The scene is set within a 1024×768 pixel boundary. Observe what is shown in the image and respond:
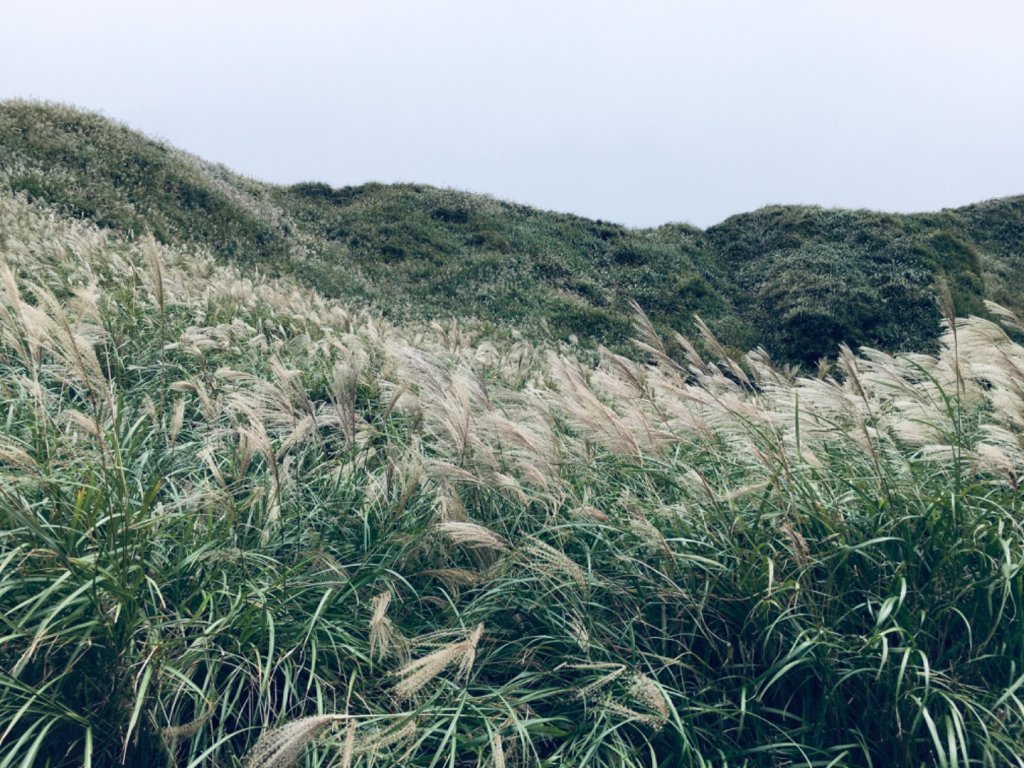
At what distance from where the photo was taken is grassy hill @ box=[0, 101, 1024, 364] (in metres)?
19.5

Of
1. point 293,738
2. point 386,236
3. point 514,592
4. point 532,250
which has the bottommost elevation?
point 514,592

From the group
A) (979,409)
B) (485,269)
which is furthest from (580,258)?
(979,409)

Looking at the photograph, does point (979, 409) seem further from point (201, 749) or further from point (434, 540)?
point (201, 749)

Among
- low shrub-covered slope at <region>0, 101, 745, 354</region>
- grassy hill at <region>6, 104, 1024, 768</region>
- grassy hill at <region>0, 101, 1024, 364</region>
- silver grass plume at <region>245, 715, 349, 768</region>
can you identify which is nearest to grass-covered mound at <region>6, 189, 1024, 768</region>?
grassy hill at <region>6, 104, 1024, 768</region>

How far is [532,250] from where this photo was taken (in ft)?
96.6

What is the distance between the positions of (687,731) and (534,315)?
791 inches

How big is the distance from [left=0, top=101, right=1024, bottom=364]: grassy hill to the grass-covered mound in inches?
589

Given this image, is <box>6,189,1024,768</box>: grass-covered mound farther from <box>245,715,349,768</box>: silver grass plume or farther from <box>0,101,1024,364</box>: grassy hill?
<box>0,101,1024,364</box>: grassy hill

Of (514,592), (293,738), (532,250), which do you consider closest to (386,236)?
(532,250)

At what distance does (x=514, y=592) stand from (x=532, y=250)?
27.3 meters

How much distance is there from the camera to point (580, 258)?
3030cm

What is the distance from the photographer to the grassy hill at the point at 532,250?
19531mm

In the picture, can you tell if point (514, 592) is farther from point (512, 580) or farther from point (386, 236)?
point (386, 236)

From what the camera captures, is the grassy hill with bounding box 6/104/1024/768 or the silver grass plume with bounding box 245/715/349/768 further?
the grassy hill with bounding box 6/104/1024/768
